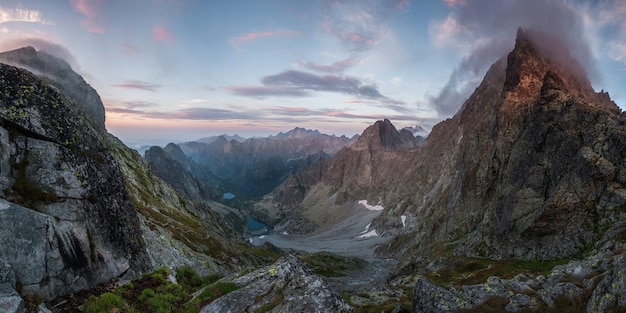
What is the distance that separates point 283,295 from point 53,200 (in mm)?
15426

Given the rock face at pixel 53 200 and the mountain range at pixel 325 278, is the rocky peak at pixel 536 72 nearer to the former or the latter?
the mountain range at pixel 325 278

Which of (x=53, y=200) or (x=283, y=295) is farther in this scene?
(x=53, y=200)

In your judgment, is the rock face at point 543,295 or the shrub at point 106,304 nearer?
the shrub at point 106,304

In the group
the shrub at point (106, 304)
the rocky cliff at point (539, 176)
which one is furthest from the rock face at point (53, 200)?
the rocky cliff at point (539, 176)

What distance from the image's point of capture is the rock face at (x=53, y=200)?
57.2 ft

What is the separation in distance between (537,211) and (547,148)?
27901mm

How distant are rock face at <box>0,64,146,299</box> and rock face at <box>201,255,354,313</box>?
8.75 meters

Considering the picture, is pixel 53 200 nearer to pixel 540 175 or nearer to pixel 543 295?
pixel 543 295

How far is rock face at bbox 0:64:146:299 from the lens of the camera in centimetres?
1744

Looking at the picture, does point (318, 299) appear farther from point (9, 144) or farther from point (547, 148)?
point (547, 148)

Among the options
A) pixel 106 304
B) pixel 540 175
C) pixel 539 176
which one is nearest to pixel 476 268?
pixel 539 176

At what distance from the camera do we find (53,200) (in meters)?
20.5

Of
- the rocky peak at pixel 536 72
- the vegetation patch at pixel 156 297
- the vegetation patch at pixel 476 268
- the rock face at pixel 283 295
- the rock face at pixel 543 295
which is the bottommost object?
the vegetation patch at pixel 476 268

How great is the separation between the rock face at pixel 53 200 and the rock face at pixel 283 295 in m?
8.75
